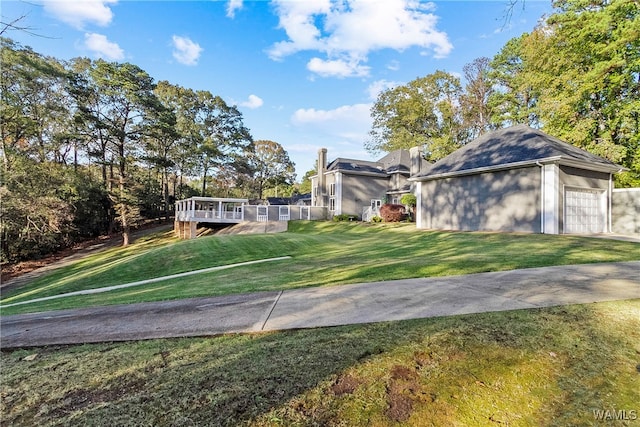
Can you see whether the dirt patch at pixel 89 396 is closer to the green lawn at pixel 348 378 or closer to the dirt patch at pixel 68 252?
the green lawn at pixel 348 378

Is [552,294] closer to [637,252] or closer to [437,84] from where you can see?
[637,252]

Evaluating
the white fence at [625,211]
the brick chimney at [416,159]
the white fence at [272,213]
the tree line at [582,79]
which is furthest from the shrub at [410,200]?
the white fence at [625,211]

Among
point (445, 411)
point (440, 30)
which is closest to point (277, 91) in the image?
point (440, 30)

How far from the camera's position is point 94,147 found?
30.6m

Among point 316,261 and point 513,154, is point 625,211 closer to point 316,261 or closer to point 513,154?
point 513,154

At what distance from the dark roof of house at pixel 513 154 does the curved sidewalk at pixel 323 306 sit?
8.70 m

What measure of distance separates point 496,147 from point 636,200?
6.05 meters

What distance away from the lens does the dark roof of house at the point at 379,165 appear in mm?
27016

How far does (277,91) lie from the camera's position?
22266mm

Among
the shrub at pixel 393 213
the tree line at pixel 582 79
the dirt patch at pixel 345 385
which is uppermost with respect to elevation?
the tree line at pixel 582 79

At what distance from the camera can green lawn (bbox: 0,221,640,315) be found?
631 cm

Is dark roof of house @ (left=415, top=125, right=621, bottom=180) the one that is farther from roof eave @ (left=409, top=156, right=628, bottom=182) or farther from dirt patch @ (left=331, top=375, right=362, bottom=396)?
dirt patch @ (left=331, top=375, right=362, bottom=396)

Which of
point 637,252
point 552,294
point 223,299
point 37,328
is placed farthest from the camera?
A: point 637,252

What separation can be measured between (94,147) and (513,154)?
34.8 meters
